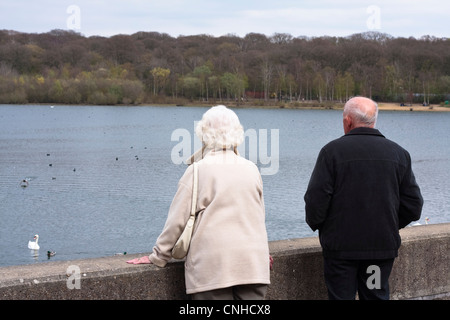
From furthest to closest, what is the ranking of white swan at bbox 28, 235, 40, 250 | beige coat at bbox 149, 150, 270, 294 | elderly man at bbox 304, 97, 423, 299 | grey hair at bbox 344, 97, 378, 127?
white swan at bbox 28, 235, 40, 250 < grey hair at bbox 344, 97, 378, 127 < elderly man at bbox 304, 97, 423, 299 < beige coat at bbox 149, 150, 270, 294

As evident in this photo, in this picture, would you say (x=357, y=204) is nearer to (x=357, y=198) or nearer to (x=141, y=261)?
(x=357, y=198)

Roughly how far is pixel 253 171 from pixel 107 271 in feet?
3.69

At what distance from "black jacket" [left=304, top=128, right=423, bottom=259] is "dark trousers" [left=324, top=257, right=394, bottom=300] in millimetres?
80

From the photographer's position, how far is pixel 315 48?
563 ft

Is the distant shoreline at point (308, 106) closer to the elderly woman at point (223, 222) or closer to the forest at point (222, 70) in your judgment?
the forest at point (222, 70)

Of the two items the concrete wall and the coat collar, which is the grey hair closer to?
the coat collar

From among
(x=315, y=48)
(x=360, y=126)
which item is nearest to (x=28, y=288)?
(x=360, y=126)

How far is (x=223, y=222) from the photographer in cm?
388

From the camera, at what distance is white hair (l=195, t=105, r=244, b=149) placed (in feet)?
13.0

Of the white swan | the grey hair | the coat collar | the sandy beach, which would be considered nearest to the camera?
the coat collar

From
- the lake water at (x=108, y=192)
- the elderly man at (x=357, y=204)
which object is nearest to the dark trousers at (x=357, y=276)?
the elderly man at (x=357, y=204)

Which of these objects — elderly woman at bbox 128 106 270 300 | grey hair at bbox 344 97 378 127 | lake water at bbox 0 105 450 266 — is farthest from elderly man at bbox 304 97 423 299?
lake water at bbox 0 105 450 266

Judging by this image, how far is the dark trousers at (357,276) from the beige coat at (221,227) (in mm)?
550

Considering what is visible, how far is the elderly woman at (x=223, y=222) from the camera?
3.86m
